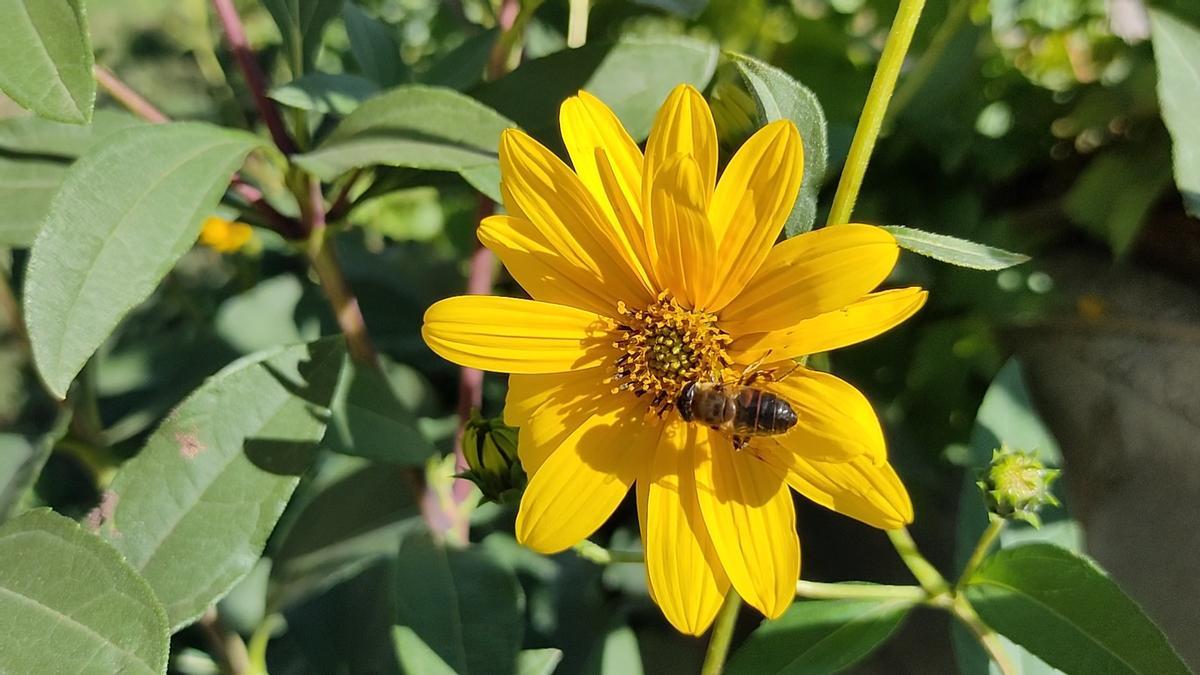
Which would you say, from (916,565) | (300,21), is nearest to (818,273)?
(916,565)

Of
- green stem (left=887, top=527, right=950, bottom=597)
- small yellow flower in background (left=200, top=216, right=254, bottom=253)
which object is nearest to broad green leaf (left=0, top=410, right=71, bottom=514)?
small yellow flower in background (left=200, top=216, right=254, bottom=253)

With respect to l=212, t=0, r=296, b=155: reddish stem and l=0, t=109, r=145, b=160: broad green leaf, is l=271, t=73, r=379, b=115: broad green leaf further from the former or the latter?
l=0, t=109, r=145, b=160: broad green leaf

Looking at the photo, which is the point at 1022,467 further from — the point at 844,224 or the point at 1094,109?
the point at 1094,109

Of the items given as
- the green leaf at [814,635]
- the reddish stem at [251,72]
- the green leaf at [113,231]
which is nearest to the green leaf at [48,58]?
the green leaf at [113,231]

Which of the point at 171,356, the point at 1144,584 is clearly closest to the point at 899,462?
the point at 1144,584

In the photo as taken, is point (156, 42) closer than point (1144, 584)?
No

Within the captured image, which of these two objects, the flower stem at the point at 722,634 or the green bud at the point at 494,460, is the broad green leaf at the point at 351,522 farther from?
the flower stem at the point at 722,634

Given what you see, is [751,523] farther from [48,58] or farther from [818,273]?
[48,58]
